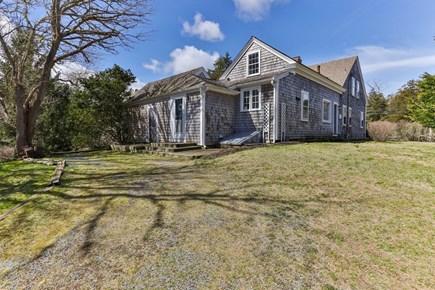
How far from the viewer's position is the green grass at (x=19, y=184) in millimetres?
3885

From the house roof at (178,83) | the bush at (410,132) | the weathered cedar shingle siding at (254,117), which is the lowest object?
the bush at (410,132)

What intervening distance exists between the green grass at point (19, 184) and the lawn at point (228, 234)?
442mm

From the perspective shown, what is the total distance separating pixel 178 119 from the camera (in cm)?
1209

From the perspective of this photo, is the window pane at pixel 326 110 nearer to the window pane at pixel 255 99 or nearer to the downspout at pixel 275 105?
the downspout at pixel 275 105

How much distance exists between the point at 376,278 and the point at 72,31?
13020 mm

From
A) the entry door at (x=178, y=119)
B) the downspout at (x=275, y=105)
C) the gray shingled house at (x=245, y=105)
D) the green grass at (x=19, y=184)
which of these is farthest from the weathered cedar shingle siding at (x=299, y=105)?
the green grass at (x=19, y=184)

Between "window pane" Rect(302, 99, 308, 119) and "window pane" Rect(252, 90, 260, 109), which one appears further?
"window pane" Rect(302, 99, 308, 119)

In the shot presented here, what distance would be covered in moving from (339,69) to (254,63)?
10.5 meters

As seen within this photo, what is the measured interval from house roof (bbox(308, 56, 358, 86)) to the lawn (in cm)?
1612

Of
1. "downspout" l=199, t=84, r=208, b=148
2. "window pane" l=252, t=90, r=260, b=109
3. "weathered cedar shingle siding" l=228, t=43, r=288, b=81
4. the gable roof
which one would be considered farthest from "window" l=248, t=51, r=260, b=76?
"downspout" l=199, t=84, r=208, b=148

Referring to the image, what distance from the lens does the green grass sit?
388 centimetres

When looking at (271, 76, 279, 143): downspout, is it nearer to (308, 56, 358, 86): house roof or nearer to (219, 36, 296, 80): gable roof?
(219, 36, 296, 80): gable roof

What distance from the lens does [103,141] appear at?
15.3m

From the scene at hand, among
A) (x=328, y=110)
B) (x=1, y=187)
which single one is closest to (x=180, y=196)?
(x=1, y=187)
